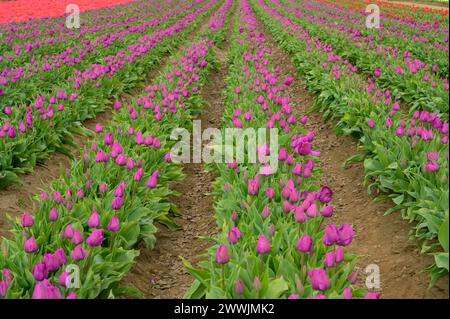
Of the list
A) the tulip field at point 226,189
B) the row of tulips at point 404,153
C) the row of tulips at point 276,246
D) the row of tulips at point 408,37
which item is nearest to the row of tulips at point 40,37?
the tulip field at point 226,189

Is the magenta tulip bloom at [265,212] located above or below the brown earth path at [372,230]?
above

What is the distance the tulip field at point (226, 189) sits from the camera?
3059mm

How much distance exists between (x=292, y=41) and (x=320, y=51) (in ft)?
8.88

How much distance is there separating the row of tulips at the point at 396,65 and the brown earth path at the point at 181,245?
2.84 meters

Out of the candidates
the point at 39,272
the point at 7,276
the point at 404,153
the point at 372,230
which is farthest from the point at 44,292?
the point at 404,153

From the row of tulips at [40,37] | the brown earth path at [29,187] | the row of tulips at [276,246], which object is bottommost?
the brown earth path at [29,187]

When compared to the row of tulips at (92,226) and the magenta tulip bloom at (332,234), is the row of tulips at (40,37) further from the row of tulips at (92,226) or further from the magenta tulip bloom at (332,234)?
the magenta tulip bloom at (332,234)

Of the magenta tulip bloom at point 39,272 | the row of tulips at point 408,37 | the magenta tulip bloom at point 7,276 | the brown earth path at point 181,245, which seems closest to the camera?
the magenta tulip bloom at point 39,272

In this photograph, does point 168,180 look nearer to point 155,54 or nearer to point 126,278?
point 126,278

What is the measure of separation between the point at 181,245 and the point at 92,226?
170cm

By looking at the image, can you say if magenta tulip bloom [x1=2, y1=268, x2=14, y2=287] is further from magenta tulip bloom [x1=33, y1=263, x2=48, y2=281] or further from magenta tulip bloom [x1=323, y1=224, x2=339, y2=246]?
magenta tulip bloom [x1=323, y1=224, x2=339, y2=246]

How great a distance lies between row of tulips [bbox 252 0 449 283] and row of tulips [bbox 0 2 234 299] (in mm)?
2276

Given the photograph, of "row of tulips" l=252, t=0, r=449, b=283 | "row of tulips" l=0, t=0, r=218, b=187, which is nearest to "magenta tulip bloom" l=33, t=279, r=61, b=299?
"row of tulips" l=252, t=0, r=449, b=283

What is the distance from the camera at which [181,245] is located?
4.76m
